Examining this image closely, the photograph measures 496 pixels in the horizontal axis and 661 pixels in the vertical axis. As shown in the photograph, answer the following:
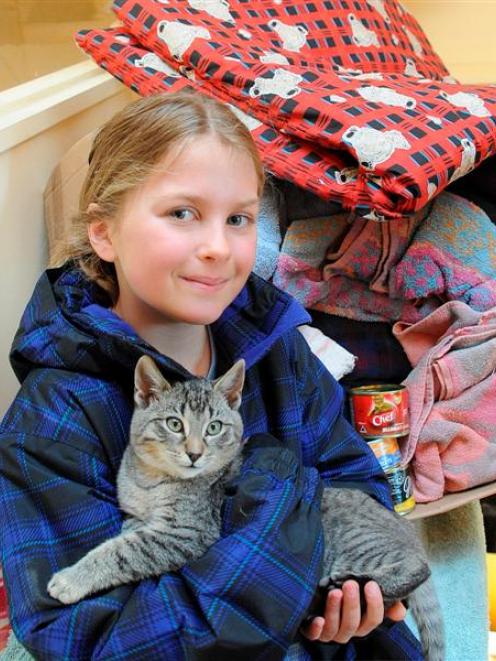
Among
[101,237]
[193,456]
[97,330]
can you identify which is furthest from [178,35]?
[193,456]

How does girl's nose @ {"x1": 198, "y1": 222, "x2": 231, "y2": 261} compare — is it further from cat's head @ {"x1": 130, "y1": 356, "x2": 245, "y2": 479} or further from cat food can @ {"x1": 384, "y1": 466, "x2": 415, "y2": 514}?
cat food can @ {"x1": 384, "y1": 466, "x2": 415, "y2": 514}

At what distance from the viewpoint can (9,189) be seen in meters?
1.20

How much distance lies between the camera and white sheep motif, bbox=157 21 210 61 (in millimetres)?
1302

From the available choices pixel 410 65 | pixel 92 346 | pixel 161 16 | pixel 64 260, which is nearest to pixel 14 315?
pixel 64 260

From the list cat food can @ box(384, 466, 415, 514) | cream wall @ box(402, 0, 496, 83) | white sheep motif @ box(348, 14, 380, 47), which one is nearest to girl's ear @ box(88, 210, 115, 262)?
cat food can @ box(384, 466, 415, 514)

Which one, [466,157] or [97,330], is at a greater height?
[466,157]

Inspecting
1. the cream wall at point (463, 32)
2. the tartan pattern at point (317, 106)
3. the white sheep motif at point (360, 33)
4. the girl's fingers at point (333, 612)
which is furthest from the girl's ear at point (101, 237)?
the cream wall at point (463, 32)

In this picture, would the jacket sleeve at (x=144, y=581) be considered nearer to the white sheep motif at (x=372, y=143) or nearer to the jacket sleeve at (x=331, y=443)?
the jacket sleeve at (x=331, y=443)

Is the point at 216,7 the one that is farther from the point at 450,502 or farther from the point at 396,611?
the point at 396,611

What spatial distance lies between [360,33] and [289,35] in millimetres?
249

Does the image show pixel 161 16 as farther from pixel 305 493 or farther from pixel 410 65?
pixel 305 493

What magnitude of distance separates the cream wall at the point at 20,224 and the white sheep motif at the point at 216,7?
36 cm

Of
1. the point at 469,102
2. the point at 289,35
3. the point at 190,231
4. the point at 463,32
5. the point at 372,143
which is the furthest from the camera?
the point at 463,32

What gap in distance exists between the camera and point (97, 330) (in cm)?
87
